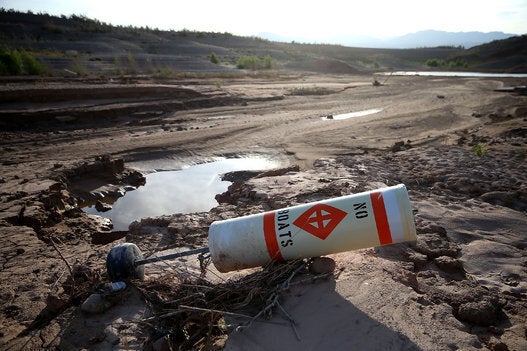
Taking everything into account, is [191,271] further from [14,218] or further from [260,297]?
[14,218]

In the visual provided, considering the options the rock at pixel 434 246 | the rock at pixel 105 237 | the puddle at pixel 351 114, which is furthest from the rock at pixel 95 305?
the puddle at pixel 351 114

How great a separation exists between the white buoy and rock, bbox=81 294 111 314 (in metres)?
1.00

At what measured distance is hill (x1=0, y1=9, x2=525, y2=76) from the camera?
80.9 feet

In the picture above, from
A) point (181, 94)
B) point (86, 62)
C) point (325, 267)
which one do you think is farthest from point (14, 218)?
point (86, 62)

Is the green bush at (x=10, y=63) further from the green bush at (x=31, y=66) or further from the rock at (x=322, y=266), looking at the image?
the rock at (x=322, y=266)

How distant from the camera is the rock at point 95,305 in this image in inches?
117

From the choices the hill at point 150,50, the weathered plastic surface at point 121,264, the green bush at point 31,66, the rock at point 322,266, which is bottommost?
the rock at point 322,266

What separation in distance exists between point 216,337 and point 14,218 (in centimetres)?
376

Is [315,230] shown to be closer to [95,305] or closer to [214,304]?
[214,304]

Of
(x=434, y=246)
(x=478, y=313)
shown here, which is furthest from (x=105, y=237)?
(x=478, y=313)

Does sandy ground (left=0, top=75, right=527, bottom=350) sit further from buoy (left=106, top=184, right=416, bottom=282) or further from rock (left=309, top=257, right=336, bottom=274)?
buoy (left=106, top=184, right=416, bottom=282)

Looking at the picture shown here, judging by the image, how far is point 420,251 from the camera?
3.75 metres

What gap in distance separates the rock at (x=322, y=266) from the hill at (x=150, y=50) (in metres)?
16.8

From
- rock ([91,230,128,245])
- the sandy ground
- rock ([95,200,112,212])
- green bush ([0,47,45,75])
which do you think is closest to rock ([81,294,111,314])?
the sandy ground
